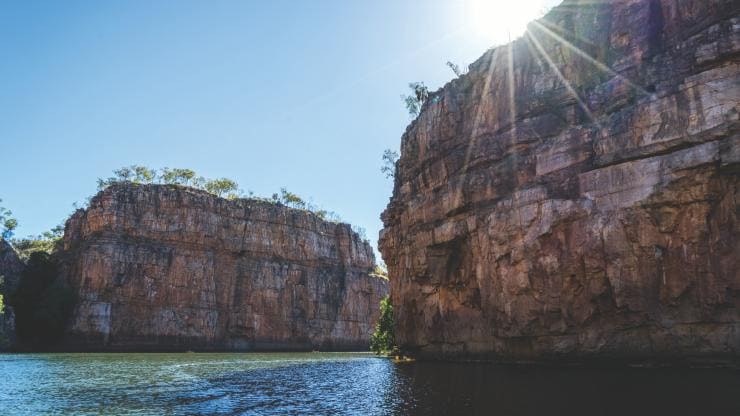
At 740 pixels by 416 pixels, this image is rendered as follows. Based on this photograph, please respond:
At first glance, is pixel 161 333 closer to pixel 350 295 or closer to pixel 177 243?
pixel 177 243

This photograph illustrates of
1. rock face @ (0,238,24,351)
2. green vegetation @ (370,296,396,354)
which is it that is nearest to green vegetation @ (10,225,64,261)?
rock face @ (0,238,24,351)

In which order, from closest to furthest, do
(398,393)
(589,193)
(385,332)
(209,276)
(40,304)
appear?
(398,393), (589,193), (385,332), (40,304), (209,276)

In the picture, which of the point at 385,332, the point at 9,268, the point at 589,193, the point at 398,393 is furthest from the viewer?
the point at 9,268

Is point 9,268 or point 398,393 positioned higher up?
point 9,268

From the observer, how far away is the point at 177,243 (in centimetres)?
10644

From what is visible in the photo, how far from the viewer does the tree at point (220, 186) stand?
125875 mm

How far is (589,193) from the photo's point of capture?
37.5 metres

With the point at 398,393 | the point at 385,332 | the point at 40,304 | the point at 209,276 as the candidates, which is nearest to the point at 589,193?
the point at 398,393

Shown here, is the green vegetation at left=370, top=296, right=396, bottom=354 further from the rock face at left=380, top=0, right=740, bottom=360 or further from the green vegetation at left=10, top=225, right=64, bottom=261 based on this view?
the green vegetation at left=10, top=225, right=64, bottom=261

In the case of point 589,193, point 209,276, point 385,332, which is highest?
point 209,276

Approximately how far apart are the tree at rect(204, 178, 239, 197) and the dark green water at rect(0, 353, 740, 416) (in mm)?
89913

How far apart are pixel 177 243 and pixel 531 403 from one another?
95116 mm

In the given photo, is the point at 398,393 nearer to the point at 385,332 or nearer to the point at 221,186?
the point at 385,332

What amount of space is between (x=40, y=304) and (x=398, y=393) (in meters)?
83.2
